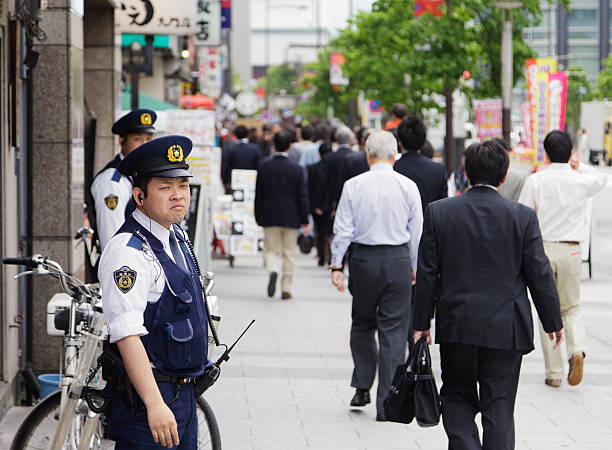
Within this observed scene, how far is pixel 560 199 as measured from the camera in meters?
8.38

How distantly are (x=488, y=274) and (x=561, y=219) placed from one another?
3.21m

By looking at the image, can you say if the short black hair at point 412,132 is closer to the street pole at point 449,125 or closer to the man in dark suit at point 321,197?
the man in dark suit at point 321,197

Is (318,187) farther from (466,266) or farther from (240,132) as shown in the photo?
(466,266)

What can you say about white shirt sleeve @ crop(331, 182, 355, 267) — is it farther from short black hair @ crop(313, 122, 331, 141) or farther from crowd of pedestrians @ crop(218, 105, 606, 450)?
short black hair @ crop(313, 122, 331, 141)

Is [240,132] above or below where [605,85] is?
below

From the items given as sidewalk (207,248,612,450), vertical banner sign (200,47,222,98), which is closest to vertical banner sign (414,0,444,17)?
sidewalk (207,248,612,450)

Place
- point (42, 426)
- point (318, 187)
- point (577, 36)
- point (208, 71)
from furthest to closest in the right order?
point (577, 36) < point (208, 71) < point (318, 187) < point (42, 426)

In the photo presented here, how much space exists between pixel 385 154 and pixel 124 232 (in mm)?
3931

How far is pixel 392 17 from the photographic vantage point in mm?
Answer: 31188

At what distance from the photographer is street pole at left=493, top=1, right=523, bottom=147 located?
1889 centimetres

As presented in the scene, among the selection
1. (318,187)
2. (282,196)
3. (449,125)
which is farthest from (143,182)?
(449,125)

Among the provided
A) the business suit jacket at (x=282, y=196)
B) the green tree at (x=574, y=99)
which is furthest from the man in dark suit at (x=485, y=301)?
the green tree at (x=574, y=99)

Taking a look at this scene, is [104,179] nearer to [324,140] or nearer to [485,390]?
[485,390]

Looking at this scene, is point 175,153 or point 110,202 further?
point 110,202
